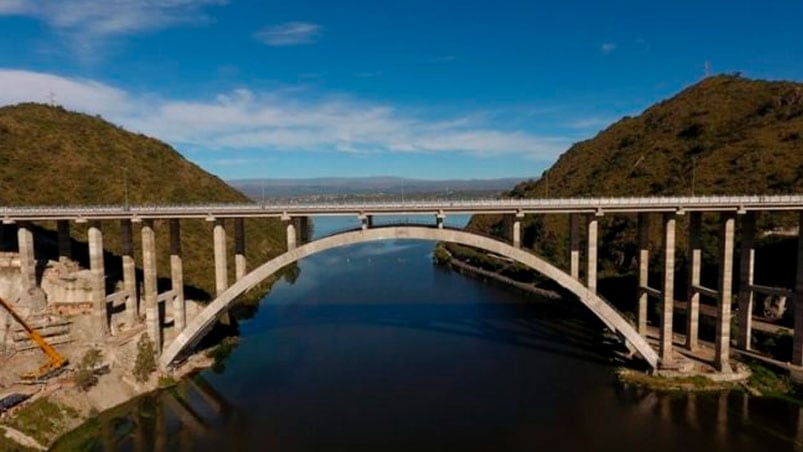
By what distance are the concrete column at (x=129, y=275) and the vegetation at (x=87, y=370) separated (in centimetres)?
391

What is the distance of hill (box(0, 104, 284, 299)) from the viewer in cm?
5656

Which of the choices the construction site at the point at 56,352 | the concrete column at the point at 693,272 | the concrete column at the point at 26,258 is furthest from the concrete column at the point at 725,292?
the concrete column at the point at 26,258

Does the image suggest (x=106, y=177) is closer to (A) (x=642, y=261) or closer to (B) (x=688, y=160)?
(A) (x=642, y=261)

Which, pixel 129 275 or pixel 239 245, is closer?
pixel 239 245

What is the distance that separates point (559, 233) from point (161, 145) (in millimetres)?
62338

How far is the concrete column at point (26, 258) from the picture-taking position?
3578cm

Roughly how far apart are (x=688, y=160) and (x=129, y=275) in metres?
61.4

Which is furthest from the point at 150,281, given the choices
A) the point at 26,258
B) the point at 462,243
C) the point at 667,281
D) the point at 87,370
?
the point at 667,281

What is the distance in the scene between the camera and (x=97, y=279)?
3459 cm

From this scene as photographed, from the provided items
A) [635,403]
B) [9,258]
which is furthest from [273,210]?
[635,403]

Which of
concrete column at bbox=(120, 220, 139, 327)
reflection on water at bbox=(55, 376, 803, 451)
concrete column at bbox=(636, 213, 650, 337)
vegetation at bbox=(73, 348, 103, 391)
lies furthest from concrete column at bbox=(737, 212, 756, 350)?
vegetation at bbox=(73, 348, 103, 391)

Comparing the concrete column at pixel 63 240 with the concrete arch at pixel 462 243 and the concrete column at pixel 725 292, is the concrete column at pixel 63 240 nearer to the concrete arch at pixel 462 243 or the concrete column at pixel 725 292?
the concrete arch at pixel 462 243

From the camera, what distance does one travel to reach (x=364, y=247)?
10856 cm

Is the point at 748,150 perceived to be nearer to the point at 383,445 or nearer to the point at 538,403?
the point at 538,403
